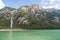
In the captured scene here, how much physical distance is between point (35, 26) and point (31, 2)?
150 centimetres

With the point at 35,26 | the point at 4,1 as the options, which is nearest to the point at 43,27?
the point at 35,26

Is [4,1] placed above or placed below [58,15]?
above

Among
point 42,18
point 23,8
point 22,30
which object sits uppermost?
point 23,8

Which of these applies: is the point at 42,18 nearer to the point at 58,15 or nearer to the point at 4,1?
the point at 58,15

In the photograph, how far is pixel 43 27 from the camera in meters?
8.87

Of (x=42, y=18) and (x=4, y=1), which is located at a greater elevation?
(x=4, y=1)

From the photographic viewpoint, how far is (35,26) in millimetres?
8852

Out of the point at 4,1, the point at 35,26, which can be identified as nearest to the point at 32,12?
the point at 35,26

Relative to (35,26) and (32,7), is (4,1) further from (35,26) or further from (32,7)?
(35,26)

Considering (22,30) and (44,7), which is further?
(44,7)

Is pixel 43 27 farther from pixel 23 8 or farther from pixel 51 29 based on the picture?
pixel 23 8

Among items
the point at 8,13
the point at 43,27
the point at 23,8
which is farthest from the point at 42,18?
the point at 8,13

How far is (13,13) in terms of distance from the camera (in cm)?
920

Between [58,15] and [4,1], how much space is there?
130 inches
